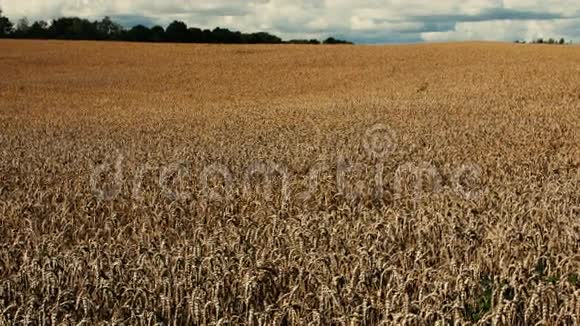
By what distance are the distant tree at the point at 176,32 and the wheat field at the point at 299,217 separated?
193 feet

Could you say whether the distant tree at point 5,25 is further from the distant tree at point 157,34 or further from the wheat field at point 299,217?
the wheat field at point 299,217

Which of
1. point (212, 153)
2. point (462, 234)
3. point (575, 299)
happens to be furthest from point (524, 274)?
point (212, 153)

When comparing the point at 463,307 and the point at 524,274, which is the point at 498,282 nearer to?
the point at 524,274

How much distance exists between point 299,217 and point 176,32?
7786 cm

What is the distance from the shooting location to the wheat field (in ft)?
16.6

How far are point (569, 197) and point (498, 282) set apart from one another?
3.56 m

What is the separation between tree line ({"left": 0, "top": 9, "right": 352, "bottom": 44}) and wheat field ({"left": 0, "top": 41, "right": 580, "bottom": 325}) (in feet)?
193

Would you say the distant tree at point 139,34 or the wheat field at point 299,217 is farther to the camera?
the distant tree at point 139,34

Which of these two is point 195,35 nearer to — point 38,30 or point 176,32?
point 176,32

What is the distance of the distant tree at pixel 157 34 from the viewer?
8262cm

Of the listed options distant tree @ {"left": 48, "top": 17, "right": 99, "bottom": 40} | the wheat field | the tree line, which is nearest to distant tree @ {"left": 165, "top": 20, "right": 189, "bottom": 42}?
the tree line

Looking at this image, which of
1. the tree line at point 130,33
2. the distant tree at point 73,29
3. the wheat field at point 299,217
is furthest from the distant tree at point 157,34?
the wheat field at point 299,217

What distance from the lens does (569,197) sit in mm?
8531

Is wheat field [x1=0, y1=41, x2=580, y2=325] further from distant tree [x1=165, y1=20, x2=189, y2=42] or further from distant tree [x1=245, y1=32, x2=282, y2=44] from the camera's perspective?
distant tree [x1=245, y1=32, x2=282, y2=44]
